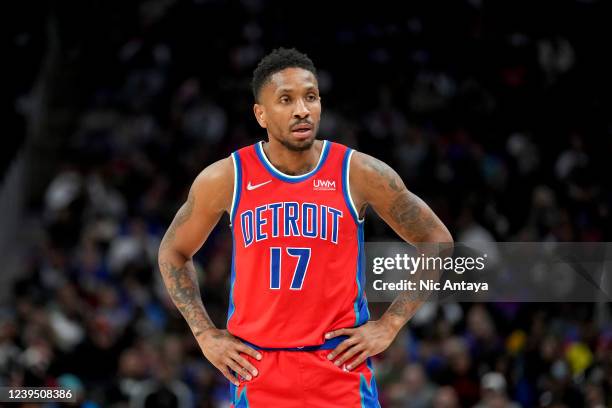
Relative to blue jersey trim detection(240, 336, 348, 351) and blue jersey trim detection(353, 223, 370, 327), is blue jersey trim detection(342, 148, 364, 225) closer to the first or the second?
blue jersey trim detection(353, 223, 370, 327)

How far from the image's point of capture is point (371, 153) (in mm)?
12414

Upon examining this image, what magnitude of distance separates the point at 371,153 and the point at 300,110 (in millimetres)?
7880

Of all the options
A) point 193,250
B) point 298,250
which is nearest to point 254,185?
point 298,250

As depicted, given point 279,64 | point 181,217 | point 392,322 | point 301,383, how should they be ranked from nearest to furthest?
point 301,383 < point 279,64 < point 392,322 < point 181,217

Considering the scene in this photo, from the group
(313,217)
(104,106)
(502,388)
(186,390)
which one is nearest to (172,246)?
(313,217)

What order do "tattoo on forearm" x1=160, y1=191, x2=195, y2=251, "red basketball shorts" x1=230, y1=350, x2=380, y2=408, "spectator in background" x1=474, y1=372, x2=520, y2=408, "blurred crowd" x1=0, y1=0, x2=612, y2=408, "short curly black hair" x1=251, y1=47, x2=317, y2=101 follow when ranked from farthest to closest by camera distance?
"blurred crowd" x1=0, y1=0, x2=612, y2=408 < "spectator in background" x1=474, y1=372, x2=520, y2=408 < "tattoo on forearm" x1=160, y1=191, x2=195, y2=251 < "short curly black hair" x1=251, y1=47, x2=317, y2=101 < "red basketball shorts" x1=230, y1=350, x2=380, y2=408

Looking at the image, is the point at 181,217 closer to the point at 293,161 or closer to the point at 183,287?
the point at 183,287

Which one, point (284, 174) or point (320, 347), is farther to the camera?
point (284, 174)

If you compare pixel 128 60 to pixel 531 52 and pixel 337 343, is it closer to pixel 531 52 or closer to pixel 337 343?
pixel 531 52

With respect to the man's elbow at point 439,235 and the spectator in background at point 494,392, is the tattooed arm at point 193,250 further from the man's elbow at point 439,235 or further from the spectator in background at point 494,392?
the spectator in background at point 494,392

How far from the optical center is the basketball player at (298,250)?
180 inches

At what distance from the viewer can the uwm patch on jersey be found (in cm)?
457

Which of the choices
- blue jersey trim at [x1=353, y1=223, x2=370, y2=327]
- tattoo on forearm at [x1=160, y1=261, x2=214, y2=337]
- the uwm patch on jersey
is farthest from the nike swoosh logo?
tattoo on forearm at [x1=160, y1=261, x2=214, y2=337]

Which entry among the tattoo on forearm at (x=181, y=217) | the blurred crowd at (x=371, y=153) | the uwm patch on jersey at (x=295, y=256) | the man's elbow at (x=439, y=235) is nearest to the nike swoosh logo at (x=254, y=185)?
the uwm patch on jersey at (x=295, y=256)
